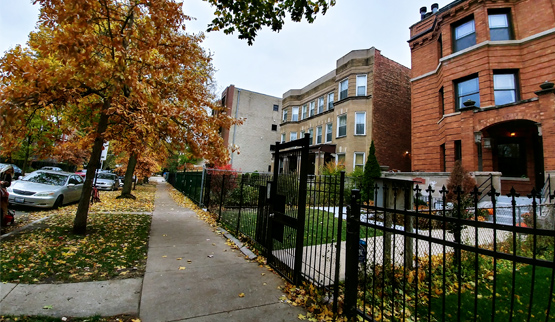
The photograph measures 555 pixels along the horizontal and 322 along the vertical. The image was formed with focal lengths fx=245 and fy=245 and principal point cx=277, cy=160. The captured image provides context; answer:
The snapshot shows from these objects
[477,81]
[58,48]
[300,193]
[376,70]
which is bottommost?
[300,193]

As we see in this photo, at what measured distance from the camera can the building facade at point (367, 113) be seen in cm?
1973

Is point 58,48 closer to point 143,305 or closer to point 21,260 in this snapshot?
point 21,260

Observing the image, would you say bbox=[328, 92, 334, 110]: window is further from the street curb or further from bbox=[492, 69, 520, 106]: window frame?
the street curb

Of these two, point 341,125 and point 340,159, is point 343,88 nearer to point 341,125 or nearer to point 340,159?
point 341,125

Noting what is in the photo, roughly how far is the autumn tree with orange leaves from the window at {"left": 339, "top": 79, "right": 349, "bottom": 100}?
15.8 m

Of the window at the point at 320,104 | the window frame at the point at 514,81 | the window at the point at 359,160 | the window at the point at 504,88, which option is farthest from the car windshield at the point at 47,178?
the window at the point at 504,88

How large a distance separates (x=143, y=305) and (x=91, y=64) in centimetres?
513

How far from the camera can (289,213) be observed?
4.52 metres

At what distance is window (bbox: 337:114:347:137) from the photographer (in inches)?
831

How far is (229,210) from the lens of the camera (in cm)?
894

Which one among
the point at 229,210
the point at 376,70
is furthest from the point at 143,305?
the point at 376,70

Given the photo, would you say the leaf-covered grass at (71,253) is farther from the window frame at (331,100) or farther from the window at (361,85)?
the window frame at (331,100)

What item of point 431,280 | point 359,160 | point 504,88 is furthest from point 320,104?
A: point 431,280

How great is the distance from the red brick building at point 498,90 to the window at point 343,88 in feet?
23.7
